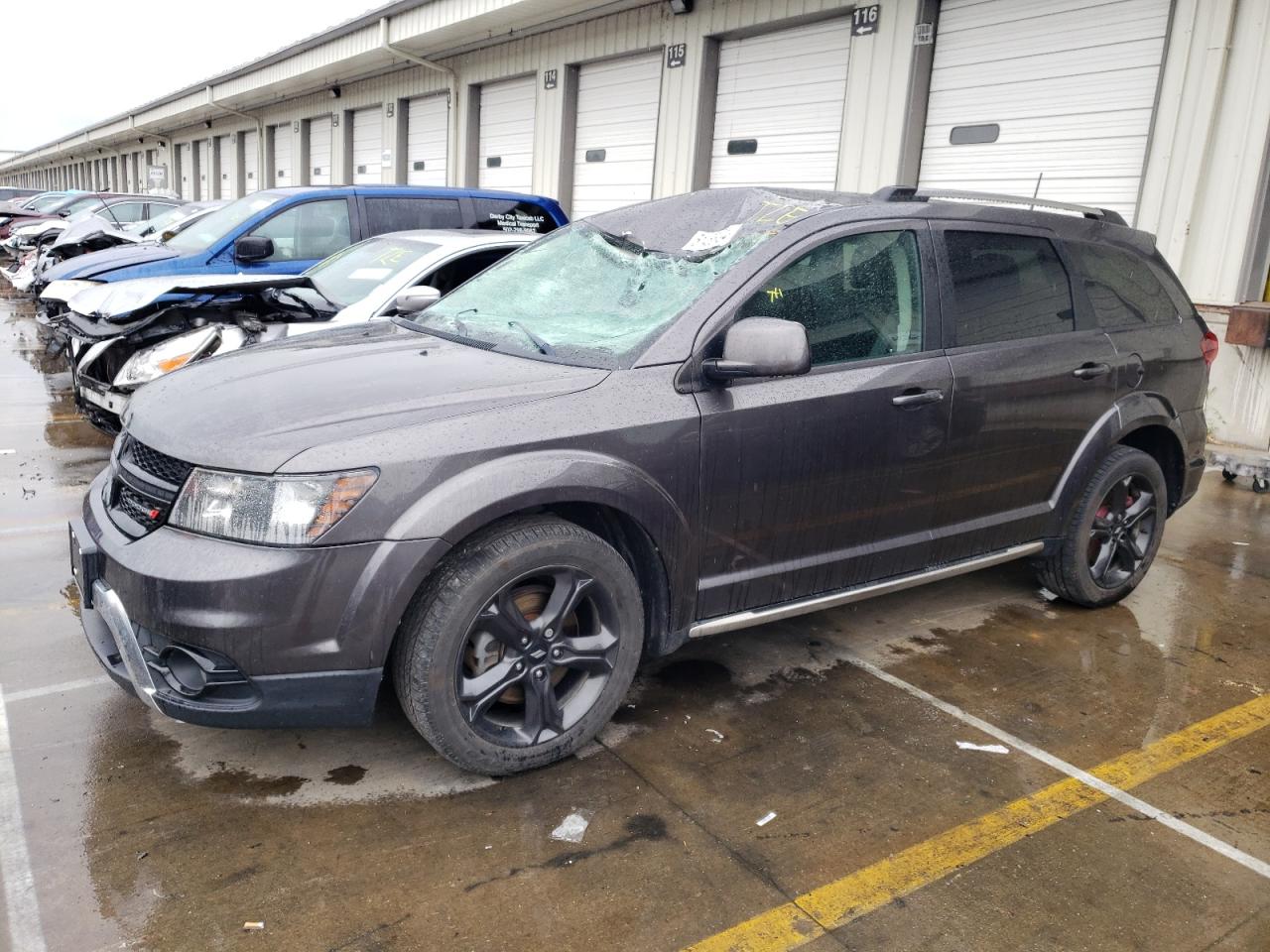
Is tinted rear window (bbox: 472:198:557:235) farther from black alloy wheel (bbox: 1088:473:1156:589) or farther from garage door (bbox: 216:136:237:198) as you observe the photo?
garage door (bbox: 216:136:237:198)

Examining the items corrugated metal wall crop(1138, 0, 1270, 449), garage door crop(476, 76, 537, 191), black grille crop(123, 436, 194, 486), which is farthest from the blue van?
garage door crop(476, 76, 537, 191)

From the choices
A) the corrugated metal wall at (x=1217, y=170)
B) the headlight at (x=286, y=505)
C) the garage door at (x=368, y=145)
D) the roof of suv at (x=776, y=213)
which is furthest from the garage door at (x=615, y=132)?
the headlight at (x=286, y=505)

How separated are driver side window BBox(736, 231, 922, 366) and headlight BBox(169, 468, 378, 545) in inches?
55.7

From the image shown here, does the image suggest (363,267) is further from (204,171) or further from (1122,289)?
(204,171)

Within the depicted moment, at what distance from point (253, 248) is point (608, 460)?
18.3 ft

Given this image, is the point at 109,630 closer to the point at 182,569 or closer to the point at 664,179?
the point at 182,569

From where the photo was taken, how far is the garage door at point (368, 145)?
19.8 metres

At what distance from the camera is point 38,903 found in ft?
7.76

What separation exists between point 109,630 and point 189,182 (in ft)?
115

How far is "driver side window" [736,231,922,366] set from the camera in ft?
11.0

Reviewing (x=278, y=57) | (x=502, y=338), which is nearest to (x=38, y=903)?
(x=502, y=338)

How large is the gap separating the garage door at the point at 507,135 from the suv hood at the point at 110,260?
25.4 feet

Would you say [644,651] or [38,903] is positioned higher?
[644,651]

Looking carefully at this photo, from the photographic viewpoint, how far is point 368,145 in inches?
798
